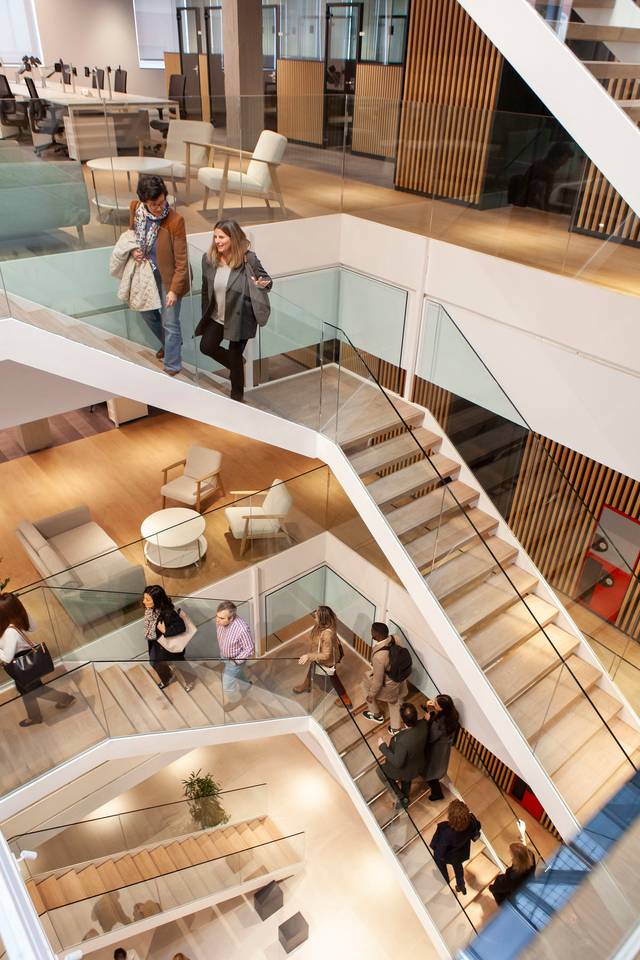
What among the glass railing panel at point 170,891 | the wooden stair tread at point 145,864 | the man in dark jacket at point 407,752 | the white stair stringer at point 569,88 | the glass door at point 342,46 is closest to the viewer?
the white stair stringer at point 569,88

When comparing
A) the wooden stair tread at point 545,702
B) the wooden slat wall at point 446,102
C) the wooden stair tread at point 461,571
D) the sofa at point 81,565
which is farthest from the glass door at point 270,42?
the wooden stair tread at point 545,702

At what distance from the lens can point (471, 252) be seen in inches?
253

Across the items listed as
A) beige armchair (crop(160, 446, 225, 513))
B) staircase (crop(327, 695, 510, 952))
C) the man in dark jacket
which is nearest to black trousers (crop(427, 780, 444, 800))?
staircase (crop(327, 695, 510, 952))

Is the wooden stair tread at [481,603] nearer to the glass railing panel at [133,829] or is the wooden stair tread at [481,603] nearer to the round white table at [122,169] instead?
the glass railing panel at [133,829]

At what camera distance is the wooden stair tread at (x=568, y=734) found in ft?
16.8

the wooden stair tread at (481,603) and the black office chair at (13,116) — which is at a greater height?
the black office chair at (13,116)

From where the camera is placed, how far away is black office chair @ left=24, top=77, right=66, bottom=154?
18.6 ft

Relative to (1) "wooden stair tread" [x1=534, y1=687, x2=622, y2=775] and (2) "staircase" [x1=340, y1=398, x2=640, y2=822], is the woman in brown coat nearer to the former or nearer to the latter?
(2) "staircase" [x1=340, y1=398, x2=640, y2=822]

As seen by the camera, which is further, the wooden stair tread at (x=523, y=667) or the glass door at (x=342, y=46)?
the glass door at (x=342, y=46)

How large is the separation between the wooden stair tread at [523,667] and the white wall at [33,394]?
5.42 m

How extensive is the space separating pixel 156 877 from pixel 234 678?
8.71 ft

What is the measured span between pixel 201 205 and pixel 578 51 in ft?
13.2

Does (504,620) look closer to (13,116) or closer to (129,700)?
(129,700)

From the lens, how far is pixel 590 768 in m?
5.09
